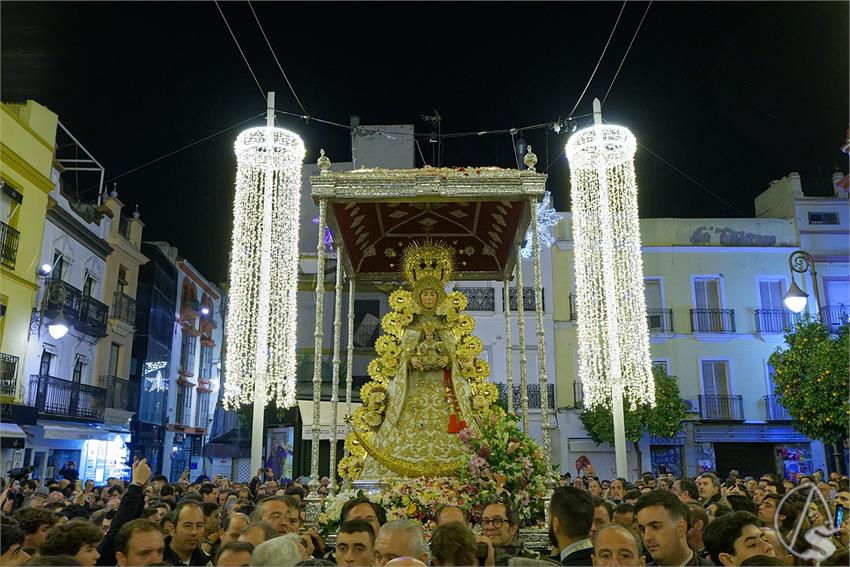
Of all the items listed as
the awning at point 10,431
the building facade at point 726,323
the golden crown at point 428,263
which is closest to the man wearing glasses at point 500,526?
the golden crown at point 428,263

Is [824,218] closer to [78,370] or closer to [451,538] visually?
[451,538]

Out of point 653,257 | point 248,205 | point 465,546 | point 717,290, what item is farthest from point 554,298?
point 465,546

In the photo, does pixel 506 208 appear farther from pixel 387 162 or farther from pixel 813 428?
pixel 387 162

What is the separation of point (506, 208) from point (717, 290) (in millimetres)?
14995

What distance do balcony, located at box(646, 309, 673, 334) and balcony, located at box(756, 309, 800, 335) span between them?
2.63m

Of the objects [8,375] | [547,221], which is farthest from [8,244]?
[547,221]

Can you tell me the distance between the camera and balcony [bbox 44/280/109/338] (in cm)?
1700

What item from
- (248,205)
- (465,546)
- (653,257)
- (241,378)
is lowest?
(465,546)

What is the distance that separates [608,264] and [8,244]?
40.7ft

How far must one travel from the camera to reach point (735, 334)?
2122 cm

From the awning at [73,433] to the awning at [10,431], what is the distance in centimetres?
247

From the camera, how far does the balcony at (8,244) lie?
14406mm

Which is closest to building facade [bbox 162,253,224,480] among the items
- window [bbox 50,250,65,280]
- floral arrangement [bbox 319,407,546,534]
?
window [bbox 50,250,65,280]

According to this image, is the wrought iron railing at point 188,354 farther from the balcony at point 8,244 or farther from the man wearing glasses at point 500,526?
the man wearing glasses at point 500,526
